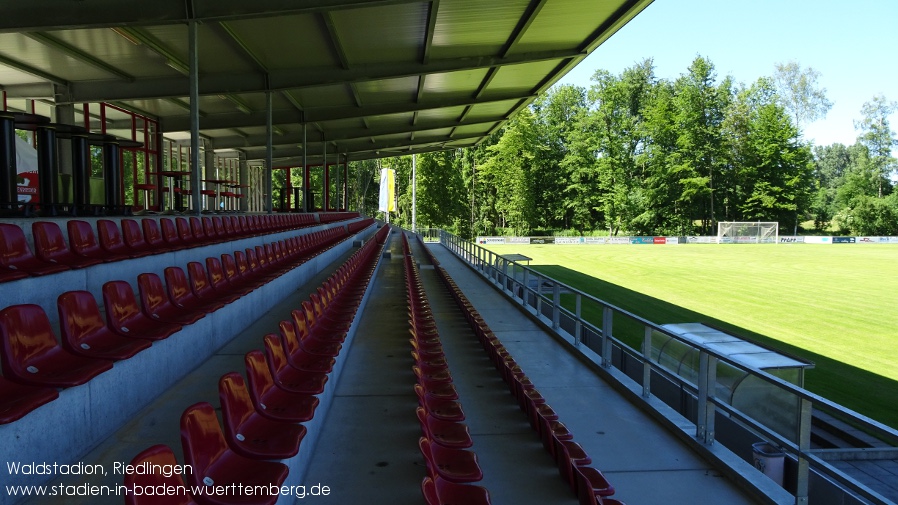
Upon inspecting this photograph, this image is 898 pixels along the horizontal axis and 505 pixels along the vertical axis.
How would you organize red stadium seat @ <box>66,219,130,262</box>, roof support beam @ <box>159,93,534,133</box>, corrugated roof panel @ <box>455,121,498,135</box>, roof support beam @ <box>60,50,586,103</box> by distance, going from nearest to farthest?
1. red stadium seat @ <box>66,219,130,262</box>
2. roof support beam @ <box>60,50,586,103</box>
3. roof support beam @ <box>159,93,534,133</box>
4. corrugated roof panel @ <box>455,121,498,135</box>

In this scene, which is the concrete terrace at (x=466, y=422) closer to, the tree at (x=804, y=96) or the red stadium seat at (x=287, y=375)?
the red stadium seat at (x=287, y=375)

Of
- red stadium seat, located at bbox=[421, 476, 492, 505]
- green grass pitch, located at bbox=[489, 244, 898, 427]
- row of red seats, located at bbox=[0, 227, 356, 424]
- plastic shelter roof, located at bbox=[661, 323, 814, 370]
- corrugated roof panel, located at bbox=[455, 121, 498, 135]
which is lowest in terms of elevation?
green grass pitch, located at bbox=[489, 244, 898, 427]

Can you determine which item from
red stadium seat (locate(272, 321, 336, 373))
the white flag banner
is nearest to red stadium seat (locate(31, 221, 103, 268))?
red stadium seat (locate(272, 321, 336, 373))

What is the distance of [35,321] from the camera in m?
2.83

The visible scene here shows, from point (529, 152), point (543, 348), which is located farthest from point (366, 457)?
point (529, 152)

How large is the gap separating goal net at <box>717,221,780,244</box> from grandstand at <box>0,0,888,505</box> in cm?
4880

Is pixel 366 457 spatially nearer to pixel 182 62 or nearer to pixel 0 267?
pixel 0 267

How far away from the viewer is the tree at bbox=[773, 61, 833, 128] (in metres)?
72.5

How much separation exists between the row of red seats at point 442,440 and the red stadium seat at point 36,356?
1.70 meters

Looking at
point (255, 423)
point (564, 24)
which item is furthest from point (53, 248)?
point (564, 24)

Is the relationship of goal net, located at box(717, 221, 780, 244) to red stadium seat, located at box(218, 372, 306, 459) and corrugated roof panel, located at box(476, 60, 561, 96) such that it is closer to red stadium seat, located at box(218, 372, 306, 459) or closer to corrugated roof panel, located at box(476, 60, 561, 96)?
corrugated roof panel, located at box(476, 60, 561, 96)

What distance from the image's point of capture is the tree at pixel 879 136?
223 feet

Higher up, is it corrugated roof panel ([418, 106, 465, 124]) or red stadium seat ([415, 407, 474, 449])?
corrugated roof panel ([418, 106, 465, 124])

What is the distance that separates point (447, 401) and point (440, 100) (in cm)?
1720
